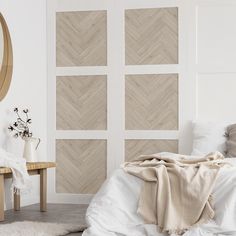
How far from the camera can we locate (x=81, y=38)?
635 centimetres

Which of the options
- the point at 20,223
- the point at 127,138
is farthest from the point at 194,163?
the point at 127,138

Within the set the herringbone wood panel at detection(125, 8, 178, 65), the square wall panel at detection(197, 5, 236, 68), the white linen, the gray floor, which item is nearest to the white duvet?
the gray floor

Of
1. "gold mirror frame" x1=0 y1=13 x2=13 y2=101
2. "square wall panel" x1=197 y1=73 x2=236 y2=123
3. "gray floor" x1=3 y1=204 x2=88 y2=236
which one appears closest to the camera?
"gray floor" x1=3 y1=204 x2=88 y2=236

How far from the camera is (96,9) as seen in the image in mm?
6324

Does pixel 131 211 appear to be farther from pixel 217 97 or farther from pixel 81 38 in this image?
pixel 81 38

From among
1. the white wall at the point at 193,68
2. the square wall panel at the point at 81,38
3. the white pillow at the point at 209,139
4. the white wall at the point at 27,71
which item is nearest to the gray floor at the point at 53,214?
the white wall at the point at 27,71

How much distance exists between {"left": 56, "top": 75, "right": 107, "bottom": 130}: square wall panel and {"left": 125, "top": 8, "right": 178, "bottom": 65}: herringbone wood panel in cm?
48

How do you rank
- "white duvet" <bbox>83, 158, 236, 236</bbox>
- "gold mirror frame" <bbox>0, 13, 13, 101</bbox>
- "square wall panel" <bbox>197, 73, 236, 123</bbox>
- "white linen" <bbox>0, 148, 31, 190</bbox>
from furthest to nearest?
"square wall panel" <bbox>197, 73, 236, 123</bbox> → "gold mirror frame" <bbox>0, 13, 13, 101</bbox> → "white linen" <bbox>0, 148, 31, 190</bbox> → "white duvet" <bbox>83, 158, 236, 236</bbox>

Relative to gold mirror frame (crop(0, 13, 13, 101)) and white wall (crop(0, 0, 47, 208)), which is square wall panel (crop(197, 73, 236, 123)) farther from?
gold mirror frame (crop(0, 13, 13, 101))

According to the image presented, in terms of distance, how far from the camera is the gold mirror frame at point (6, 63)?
5.47 m

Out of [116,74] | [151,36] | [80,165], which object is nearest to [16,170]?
[80,165]

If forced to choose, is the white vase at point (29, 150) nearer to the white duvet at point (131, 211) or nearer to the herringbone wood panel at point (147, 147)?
the herringbone wood panel at point (147, 147)

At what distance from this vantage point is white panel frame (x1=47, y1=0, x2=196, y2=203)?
605cm

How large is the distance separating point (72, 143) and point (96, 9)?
5.10 feet
